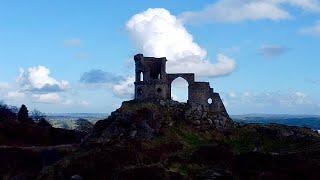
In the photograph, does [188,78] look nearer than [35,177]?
No

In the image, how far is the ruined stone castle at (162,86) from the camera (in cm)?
8181

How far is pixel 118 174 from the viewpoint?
64812 millimetres

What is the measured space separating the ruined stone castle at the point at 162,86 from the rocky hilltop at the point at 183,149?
5.90 feet

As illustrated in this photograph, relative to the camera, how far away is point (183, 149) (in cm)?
7144

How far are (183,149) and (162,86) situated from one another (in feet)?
44.6

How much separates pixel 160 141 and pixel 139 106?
747 centimetres

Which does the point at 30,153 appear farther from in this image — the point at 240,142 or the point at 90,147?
the point at 240,142

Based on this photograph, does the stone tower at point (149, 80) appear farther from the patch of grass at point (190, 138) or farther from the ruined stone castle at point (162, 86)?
the patch of grass at point (190, 138)

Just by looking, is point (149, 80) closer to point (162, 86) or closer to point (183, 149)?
point (162, 86)

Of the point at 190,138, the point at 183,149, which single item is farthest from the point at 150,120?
the point at 183,149

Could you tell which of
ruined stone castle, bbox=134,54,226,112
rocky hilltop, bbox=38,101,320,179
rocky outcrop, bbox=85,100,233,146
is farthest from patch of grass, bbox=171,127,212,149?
ruined stone castle, bbox=134,54,226,112

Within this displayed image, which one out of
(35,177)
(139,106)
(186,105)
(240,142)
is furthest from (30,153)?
(240,142)

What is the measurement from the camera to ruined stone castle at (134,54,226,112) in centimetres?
8181

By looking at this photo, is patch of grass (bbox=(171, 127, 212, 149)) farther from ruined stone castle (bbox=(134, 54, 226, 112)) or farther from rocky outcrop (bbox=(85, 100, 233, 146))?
ruined stone castle (bbox=(134, 54, 226, 112))
